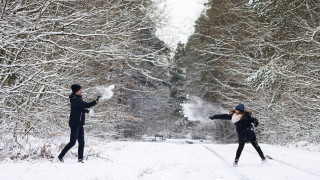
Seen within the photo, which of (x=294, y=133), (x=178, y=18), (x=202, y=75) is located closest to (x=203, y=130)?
(x=202, y=75)

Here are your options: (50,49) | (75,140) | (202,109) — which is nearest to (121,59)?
(50,49)

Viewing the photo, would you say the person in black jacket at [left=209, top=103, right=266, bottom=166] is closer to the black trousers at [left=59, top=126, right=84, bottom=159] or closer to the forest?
the forest

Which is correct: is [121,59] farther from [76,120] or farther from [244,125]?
[244,125]

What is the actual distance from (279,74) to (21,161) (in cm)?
1019

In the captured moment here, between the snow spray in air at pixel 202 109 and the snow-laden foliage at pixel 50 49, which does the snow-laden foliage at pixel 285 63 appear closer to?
the snow-laden foliage at pixel 50 49

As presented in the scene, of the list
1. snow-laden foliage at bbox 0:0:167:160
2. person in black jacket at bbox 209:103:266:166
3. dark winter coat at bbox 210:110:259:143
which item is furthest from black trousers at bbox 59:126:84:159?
dark winter coat at bbox 210:110:259:143

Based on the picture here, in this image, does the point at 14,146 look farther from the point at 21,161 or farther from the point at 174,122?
the point at 174,122

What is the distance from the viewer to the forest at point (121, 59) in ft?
22.9

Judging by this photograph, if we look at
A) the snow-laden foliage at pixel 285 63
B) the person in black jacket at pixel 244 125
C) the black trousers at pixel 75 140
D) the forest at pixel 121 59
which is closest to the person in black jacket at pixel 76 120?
the black trousers at pixel 75 140

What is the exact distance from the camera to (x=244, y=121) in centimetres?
735

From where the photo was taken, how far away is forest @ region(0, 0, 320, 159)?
22.9 feet

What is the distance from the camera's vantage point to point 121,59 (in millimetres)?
10414

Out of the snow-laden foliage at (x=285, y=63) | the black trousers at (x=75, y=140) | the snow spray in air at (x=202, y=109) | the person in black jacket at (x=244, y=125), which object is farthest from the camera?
the snow spray in air at (x=202, y=109)

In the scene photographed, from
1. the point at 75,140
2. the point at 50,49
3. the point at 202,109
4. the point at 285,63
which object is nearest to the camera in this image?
the point at 75,140
